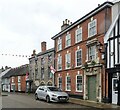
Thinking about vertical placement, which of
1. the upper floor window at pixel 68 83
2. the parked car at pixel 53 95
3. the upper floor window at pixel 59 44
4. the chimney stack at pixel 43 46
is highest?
the chimney stack at pixel 43 46

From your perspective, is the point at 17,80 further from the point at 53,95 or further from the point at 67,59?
the point at 53,95

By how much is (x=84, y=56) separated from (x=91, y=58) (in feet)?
4.87

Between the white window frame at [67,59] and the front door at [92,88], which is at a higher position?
the white window frame at [67,59]

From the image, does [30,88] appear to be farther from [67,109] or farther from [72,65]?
[67,109]

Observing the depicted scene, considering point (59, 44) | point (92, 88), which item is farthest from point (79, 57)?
point (59, 44)

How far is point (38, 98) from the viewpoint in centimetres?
2953

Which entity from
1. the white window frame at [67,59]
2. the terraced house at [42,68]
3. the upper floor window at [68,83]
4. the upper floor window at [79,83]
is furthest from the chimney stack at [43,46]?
A: the upper floor window at [79,83]

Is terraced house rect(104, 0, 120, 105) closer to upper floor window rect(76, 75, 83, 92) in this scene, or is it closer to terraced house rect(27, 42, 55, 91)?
upper floor window rect(76, 75, 83, 92)

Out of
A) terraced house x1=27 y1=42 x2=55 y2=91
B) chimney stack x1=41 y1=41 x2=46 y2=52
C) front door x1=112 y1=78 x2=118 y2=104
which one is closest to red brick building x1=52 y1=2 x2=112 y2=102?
front door x1=112 y1=78 x2=118 y2=104

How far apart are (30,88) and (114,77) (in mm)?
28659

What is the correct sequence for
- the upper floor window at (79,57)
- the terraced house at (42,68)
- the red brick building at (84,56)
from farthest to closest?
the terraced house at (42,68), the upper floor window at (79,57), the red brick building at (84,56)

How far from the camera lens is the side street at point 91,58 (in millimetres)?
24062

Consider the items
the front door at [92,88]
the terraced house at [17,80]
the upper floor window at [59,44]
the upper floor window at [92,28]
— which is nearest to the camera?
the upper floor window at [92,28]

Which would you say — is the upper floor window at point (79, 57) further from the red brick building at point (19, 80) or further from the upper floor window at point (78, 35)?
the red brick building at point (19, 80)
